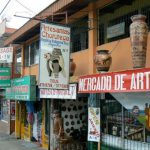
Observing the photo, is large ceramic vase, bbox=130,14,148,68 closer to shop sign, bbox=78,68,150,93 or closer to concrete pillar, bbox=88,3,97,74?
shop sign, bbox=78,68,150,93

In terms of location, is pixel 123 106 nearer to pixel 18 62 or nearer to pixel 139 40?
pixel 139 40

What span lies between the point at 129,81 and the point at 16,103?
14.1 metres

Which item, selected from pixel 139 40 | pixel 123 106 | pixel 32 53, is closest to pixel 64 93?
pixel 123 106

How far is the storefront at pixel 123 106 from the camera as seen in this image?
813cm

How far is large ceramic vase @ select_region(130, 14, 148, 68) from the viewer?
857cm

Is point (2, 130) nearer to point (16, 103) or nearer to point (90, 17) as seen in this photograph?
point (16, 103)

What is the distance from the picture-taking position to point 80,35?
43.2 ft

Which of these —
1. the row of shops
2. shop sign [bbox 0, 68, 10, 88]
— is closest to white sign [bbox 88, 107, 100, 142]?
the row of shops

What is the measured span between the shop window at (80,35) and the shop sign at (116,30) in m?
1.50

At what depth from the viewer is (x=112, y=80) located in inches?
347

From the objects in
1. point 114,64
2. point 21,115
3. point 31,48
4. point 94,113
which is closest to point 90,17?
point 114,64

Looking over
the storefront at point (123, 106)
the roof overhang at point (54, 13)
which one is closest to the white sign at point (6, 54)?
the roof overhang at point (54, 13)

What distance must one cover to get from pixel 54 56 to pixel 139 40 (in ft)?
9.07

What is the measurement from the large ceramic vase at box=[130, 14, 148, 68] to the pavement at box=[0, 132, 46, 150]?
31.1 feet
